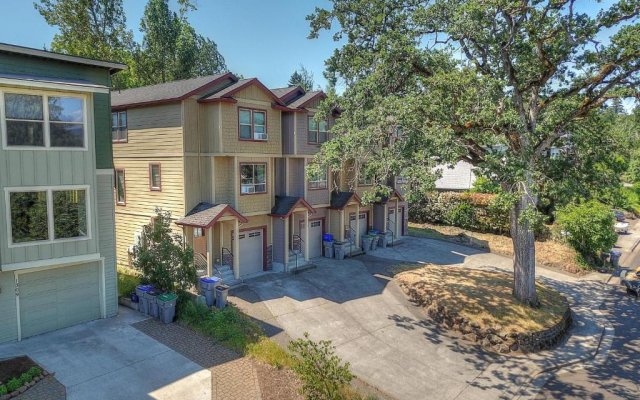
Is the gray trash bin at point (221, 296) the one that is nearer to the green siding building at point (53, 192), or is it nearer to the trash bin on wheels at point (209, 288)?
the trash bin on wheels at point (209, 288)

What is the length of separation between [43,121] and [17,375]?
714cm

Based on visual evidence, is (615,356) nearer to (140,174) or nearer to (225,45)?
(140,174)

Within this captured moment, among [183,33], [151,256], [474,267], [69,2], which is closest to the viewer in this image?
[151,256]

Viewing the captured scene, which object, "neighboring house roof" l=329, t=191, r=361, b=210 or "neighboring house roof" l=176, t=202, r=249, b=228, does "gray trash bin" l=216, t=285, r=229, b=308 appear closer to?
"neighboring house roof" l=176, t=202, r=249, b=228

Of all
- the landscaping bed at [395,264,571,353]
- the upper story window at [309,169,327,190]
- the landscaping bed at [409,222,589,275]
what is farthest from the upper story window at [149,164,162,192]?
the landscaping bed at [409,222,589,275]

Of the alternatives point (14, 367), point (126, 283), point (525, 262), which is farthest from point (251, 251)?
point (525, 262)

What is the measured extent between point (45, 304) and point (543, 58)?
19.0m

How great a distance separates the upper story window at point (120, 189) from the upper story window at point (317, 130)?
9.84 m

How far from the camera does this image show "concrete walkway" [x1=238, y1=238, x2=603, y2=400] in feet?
39.0

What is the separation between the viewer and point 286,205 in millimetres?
20531

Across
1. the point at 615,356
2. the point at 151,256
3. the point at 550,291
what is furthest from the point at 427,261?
the point at 151,256

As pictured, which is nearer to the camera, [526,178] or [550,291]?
[526,178]

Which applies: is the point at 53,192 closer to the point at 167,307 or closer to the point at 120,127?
the point at 167,307

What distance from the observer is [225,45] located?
44.2m
